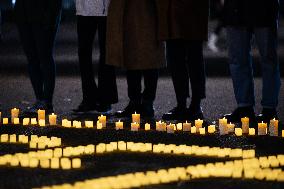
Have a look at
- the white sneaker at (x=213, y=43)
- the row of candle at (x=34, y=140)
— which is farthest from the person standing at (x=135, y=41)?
the white sneaker at (x=213, y=43)

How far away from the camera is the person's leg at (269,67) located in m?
11.2

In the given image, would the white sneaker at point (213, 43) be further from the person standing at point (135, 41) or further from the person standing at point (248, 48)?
the person standing at point (248, 48)

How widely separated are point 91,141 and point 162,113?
2.30 m

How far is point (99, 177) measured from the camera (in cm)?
805

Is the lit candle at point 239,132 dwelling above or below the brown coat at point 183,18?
below

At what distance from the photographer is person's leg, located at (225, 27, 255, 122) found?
11.3 meters

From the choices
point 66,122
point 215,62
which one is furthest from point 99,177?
point 215,62

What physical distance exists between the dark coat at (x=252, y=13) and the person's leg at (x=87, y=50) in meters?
1.54

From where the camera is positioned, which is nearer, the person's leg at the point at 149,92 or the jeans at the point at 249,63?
the jeans at the point at 249,63

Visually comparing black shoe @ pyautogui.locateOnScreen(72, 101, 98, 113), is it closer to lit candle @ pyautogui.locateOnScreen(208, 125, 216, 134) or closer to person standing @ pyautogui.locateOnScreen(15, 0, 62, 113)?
person standing @ pyautogui.locateOnScreen(15, 0, 62, 113)

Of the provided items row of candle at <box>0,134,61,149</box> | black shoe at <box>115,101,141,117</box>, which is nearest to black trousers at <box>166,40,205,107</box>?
black shoe at <box>115,101,141,117</box>

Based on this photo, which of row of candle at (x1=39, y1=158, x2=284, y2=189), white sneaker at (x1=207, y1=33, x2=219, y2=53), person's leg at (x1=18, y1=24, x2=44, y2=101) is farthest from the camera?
white sneaker at (x1=207, y1=33, x2=219, y2=53)

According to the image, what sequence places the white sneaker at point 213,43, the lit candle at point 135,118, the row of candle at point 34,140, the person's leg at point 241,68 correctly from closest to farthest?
the row of candle at point 34,140
the lit candle at point 135,118
the person's leg at point 241,68
the white sneaker at point 213,43

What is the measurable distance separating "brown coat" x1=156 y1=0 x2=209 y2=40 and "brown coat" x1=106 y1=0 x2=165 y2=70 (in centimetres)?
13
